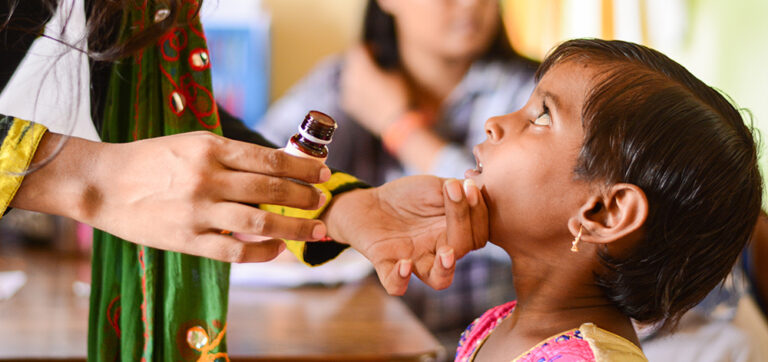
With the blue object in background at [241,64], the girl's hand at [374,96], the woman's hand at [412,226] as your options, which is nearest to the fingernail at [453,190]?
the woman's hand at [412,226]

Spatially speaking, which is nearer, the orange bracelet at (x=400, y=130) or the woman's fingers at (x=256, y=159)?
the woman's fingers at (x=256, y=159)

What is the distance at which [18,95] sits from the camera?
0.86m

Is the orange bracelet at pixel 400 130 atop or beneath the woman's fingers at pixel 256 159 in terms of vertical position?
beneath

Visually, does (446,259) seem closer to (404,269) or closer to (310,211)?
(404,269)

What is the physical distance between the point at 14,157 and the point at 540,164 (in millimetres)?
629

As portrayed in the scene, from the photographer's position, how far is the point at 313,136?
690 mm

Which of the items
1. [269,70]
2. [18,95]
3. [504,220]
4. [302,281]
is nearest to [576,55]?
[504,220]

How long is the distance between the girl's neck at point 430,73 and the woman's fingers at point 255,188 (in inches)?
75.7

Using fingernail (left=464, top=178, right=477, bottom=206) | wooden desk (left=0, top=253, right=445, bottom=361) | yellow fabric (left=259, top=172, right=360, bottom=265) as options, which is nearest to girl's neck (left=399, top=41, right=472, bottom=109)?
wooden desk (left=0, top=253, right=445, bottom=361)

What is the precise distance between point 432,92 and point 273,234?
6.43 feet

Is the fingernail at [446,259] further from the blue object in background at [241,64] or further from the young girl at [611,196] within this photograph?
the blue object in background at [241,64]

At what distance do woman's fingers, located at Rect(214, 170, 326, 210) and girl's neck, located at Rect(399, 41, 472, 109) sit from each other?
6.31ft

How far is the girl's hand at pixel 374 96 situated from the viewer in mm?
2506

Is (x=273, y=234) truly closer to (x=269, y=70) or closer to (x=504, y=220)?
(x=504, y=220)
